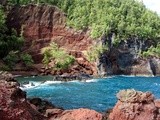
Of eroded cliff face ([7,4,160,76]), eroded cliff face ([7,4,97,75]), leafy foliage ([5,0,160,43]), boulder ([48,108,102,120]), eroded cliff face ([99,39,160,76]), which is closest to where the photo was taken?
boulder ([48,108,102,120])

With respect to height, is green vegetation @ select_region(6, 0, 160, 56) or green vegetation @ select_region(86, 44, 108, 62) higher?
green vegetation @ select_region(6, 0, 160, 56)

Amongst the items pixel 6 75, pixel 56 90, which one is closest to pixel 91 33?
pixel 56 90

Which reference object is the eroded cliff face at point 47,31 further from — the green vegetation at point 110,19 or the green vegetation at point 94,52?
the green vegetation at point 110,19

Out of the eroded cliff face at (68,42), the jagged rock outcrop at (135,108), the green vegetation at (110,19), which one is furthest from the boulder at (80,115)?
the green vegetation at (110,19)

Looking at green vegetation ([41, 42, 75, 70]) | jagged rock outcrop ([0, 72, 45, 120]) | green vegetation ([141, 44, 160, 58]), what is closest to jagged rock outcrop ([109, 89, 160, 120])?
jagged rock outcrop ([0, 72, 45, 120])

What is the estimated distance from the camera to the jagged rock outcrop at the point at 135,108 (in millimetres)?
16594

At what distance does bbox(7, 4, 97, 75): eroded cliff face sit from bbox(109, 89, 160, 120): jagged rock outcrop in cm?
9073

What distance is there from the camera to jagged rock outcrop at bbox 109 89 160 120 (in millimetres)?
16594

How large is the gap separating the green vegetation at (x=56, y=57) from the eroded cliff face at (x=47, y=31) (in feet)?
12.6

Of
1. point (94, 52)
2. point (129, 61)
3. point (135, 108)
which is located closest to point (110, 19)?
point (129, 61)

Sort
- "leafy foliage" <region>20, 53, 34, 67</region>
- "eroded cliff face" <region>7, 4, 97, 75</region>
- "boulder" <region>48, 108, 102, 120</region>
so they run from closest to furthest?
"boulder" <region>48, 108, 102, 120</region> → "leafy foliage" <region>20, 53, 34, 67</region> → "eroded cliff face" <region>7, 4, 97, 75</region>

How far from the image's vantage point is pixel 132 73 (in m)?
121

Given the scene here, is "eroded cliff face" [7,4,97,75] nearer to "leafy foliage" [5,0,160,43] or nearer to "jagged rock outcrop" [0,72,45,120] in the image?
"leafy foliage" [5,0,160,43]

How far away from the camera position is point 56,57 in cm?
10256
